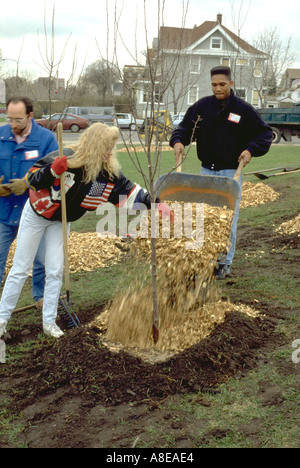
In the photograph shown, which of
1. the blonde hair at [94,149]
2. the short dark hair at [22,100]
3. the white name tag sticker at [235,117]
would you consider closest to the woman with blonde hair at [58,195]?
the blonde hair at [94,149]

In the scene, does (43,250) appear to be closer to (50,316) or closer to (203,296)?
(50,316)

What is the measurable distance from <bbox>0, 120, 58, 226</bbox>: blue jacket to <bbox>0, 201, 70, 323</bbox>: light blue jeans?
0.42 meters

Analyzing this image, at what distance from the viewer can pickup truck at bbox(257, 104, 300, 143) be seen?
75.5 feet

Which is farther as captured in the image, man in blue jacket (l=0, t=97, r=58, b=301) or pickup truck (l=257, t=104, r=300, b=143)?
pickup truck (l=257, t=104, r=300, b=143)

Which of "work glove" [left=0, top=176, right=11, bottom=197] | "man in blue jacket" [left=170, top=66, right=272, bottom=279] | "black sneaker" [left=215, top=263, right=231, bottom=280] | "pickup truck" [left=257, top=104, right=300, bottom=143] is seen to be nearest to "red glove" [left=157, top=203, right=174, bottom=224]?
"man in blue jacket" [left=170, top=66, right=272, bottom=279]

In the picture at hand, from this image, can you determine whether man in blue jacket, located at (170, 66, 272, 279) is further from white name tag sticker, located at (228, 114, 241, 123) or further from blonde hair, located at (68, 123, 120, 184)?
blonde hair, located at (68, 123, 120, 184)

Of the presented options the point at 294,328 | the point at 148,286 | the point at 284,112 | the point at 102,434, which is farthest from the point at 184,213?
the point at 284,112

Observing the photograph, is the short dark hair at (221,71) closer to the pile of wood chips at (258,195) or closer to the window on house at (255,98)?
the pile of wood chips at (258,195)

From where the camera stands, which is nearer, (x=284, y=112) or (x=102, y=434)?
(x=102, y=434)

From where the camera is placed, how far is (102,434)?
3.01 meters

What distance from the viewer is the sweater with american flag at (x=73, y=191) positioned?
3.94 m

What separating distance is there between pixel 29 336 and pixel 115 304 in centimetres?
79

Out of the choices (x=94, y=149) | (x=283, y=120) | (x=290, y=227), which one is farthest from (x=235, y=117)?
(x=283, y=120)

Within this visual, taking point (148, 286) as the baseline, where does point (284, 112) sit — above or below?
above
